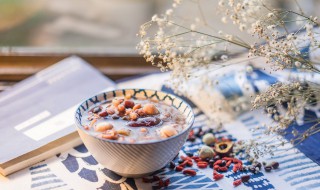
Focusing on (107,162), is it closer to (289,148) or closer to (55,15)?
(289,148)

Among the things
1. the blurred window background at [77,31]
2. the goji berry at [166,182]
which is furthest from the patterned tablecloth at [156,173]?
the blurred window background at [77,31]

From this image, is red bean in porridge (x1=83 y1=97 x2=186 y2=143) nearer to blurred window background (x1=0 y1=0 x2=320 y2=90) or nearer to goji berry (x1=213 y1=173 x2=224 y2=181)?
goji berry (x1=213 y1=173 x2=224 y2=181)

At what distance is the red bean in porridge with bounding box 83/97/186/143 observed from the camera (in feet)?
2.66

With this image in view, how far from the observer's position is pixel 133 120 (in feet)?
2.78

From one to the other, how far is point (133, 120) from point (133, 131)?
3 cm

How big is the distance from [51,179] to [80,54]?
561 mm

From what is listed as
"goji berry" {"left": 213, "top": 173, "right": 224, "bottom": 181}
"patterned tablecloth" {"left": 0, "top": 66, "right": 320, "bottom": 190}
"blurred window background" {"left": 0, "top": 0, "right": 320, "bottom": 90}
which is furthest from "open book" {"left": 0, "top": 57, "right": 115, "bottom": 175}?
"goji berry" {"left": 213, "top": 173, "right": 224, "bottom": 181}

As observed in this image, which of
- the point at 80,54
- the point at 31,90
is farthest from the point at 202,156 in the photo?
the point at 80,54

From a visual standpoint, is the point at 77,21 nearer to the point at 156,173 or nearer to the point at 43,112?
the point at 43,112

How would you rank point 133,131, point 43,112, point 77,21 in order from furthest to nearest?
point 77,21 < point 43,112 < point 133,131

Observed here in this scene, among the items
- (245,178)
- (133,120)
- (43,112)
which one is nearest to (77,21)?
(43,112)

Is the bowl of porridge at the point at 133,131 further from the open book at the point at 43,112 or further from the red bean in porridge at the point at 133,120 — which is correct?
the open book at the point at 43,112

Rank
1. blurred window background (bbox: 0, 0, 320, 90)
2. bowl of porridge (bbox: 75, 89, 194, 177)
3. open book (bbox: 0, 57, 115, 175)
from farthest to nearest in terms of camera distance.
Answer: blurred window background (bbox: 0, 0, 320, 90) < open book (bbox: 0, 57, 115, 175) < bowl of porridge (bbox: 75, 89, 194, 177)

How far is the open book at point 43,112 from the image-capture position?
91 centimetres
